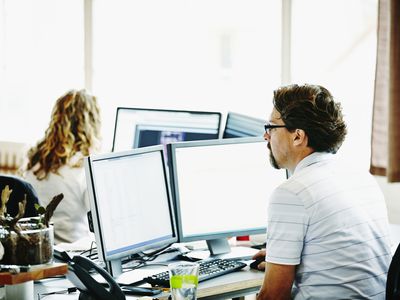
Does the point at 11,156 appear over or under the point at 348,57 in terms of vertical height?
under

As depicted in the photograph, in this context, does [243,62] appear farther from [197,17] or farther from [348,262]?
[348,262]

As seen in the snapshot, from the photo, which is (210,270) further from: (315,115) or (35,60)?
(35,60)

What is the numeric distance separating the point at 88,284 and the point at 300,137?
30.3 inches

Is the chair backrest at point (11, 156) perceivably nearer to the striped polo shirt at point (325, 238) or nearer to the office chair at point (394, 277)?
the striped polo shirt at point (325, 238)

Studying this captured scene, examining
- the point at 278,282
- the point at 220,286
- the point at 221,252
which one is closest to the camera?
the point at 278,282

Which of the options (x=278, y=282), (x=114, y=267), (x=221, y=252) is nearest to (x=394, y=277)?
(x=278, y=282)

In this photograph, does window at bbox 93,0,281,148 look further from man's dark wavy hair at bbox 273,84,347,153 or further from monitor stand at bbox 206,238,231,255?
man's dark wavy hair at bbox 273,84,347,153

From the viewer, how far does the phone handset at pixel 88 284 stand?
2133 millimetres

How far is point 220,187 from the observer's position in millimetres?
2758

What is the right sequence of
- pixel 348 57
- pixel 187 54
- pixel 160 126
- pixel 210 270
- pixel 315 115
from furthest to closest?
pixel 187 54, pixel 348 57, pixel 160 126, pixel 210 270, pixel 315 115

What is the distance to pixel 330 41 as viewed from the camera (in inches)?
156

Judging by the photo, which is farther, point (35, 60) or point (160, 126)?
point (35, 60)

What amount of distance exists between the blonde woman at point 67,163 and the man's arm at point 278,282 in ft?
5.02

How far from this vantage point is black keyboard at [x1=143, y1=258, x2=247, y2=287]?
2.37 m
